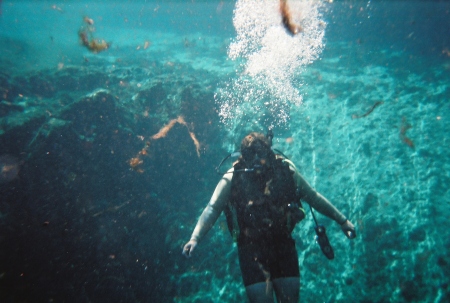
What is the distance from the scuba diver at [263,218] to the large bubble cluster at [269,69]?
19.4 feet

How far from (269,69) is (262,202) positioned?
12.5 m

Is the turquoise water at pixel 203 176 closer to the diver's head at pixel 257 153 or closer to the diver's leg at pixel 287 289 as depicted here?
the diver's leg at pixel 287 289

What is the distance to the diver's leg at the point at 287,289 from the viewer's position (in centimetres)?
253

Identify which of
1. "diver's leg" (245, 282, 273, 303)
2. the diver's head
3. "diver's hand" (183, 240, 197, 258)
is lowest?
"diver's leg" (245, 282, 273, 303)

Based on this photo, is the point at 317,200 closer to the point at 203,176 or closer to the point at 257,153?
the point at 257,153

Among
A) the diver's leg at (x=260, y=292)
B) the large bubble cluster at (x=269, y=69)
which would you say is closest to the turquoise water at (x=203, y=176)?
the large bubble cluster at (x=269, y=69)

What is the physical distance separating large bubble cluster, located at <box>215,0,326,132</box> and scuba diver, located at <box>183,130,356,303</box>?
233 inches

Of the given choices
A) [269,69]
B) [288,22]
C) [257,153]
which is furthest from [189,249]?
[288,22]

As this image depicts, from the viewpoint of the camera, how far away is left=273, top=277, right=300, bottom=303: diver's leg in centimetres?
253

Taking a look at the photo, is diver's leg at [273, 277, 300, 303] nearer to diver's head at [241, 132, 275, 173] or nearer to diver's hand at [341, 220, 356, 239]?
diver's hand at [341, 220, 356, 239]

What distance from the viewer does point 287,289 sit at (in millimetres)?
2551

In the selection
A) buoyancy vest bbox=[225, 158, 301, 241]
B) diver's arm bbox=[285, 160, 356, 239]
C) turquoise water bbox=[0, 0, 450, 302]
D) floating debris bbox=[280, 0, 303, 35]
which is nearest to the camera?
buoyancy vest bbox=[225, 158, 301, 241]

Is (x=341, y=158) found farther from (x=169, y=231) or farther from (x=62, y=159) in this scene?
(x=62, y=159)

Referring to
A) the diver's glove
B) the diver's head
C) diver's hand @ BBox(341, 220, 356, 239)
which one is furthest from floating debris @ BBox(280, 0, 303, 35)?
the diver's glove
